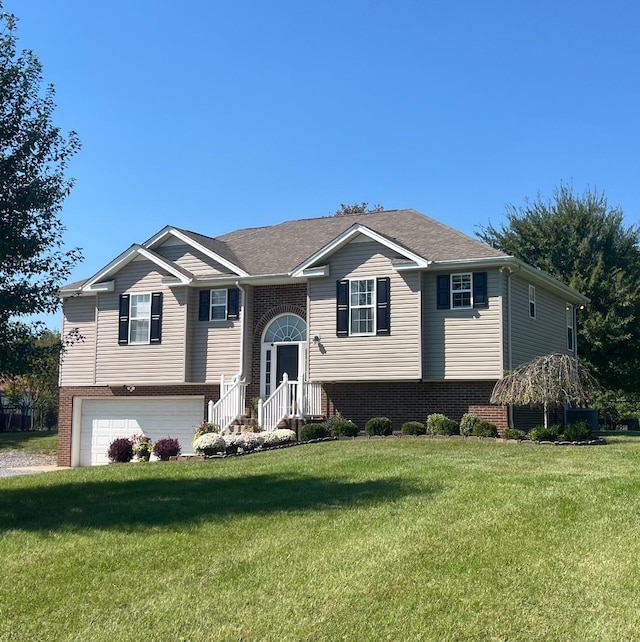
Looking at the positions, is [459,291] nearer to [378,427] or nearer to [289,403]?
[378,427]

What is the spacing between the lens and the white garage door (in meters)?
24.7

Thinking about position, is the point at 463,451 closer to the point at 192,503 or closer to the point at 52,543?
the point at 192,503

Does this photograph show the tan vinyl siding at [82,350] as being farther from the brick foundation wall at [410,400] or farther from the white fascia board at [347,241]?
the brick foundation wall at [410,400]

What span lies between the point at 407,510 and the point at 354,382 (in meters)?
12.1

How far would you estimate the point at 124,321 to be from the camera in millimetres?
24562

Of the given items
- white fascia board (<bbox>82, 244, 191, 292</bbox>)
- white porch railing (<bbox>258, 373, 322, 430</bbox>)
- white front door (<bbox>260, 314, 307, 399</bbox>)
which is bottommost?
white porch railing (<bbox>258, 373, 322, 430</bbox>)

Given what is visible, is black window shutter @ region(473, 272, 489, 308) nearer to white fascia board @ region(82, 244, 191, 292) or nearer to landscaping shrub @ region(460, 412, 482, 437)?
landscaping shrub @ region(460, 412, 482, 437)

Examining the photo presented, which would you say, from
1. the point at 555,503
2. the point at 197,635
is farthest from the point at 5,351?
the point at 555,503

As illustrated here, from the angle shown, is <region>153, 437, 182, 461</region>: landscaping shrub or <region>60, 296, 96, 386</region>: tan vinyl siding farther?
<region>60, 296, 96, 386</region>: tan vinyl siding

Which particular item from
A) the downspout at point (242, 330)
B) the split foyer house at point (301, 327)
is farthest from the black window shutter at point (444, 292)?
the downspout at point (242, 330)

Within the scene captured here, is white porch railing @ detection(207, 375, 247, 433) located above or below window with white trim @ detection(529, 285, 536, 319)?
below

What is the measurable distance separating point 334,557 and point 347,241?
14754 mm

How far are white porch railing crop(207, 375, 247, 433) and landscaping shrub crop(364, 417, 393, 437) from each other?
13.3 ft

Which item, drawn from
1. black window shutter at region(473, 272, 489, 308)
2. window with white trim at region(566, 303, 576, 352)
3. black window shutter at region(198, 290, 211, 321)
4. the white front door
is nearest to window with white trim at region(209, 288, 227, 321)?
black window shutter at region(198, 290, 211, 321)
